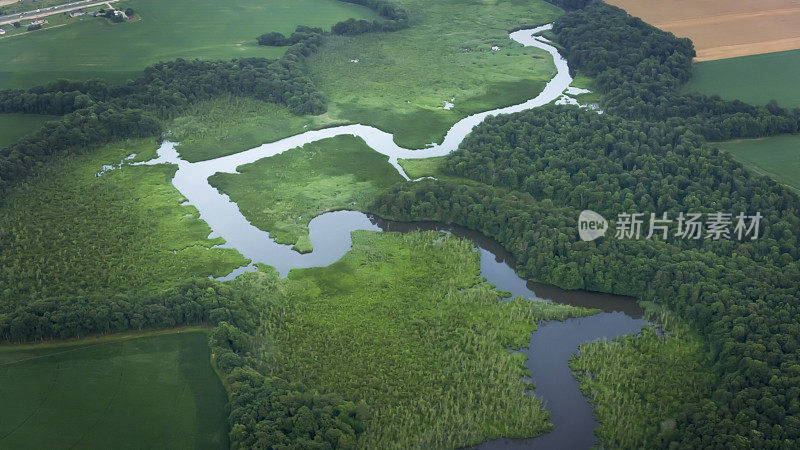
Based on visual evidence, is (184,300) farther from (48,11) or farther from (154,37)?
(48,11)

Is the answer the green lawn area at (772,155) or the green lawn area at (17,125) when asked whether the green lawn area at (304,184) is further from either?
the green lawn area at (772,155)

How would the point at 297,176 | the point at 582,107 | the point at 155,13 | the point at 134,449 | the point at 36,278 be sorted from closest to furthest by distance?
the point at 134,449 → the point at 36,278 → the point at 297,176 → the point at 582,107 → the point at 155,13

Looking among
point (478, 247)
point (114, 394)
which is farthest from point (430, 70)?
point (114, 394)

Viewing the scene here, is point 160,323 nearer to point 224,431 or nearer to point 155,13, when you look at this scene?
point 224,431

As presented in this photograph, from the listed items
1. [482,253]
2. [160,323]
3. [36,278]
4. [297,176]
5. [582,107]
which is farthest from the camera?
[582,107]

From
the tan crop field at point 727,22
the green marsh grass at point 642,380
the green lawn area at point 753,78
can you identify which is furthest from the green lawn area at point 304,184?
the tan crop field at point 727,22

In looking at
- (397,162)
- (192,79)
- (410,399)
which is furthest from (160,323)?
(192,79)
